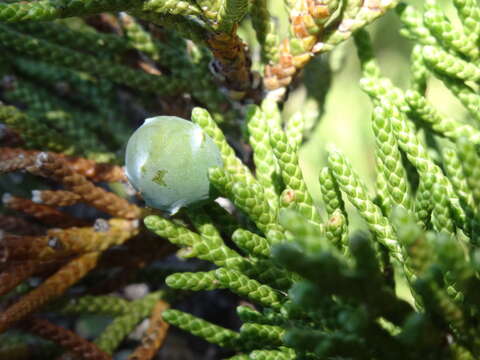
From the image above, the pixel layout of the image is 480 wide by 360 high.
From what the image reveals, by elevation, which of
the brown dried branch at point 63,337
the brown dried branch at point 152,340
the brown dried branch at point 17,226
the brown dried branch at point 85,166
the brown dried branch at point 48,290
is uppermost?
the brown dried branch at point 85,166

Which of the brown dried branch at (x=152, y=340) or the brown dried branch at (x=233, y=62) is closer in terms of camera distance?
the brown dried branch at (x=233, y=62)

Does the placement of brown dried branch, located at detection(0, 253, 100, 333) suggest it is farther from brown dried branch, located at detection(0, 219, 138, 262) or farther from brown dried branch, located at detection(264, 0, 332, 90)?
brown dried branch, located at detection(264, 0, 332, 90)

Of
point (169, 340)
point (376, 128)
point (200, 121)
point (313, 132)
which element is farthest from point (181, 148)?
point (169, 340)

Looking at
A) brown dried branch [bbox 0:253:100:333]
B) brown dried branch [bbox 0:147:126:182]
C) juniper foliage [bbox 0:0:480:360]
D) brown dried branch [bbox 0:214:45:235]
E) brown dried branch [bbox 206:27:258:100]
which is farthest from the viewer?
brown dried branch [bbox 0:214:45:235]

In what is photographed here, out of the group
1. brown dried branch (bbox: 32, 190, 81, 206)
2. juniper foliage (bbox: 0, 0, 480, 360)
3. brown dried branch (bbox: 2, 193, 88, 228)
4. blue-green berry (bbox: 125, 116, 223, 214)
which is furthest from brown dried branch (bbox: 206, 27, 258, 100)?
brown dried branch (bbox: 2, 193, 88, 228)

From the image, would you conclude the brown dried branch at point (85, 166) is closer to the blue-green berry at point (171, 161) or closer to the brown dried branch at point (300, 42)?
the blue-green berry at point (171, 161)

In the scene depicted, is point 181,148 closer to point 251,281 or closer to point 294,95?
point 251,281

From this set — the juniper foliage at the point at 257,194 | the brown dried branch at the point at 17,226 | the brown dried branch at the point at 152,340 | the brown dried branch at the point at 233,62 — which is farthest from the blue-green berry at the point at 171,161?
the brown dried branch at the point at 17,226
